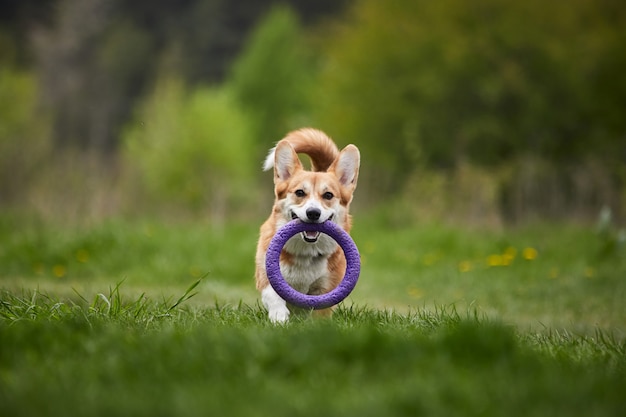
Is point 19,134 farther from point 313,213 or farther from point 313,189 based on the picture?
point 313,213

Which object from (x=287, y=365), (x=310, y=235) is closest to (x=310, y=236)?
(x=310, y=235)

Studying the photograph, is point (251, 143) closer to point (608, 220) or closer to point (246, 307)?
point (608, 220)

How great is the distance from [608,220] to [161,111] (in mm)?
14354

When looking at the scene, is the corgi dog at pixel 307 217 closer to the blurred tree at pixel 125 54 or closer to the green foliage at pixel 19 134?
the green foliage at pixel 19 134

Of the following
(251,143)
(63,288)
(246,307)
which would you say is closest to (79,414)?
(246,307)

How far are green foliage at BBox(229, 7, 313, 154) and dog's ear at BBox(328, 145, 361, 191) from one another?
1818cm

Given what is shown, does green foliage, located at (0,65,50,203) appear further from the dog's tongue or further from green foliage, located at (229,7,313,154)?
the dog's tongue

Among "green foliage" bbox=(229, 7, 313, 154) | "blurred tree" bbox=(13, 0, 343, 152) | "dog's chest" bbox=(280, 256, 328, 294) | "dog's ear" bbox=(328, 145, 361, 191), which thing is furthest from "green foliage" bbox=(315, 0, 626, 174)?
"blurred tree" bbox=(13, 0, 343, 152)

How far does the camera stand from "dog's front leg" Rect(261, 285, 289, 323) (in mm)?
3973

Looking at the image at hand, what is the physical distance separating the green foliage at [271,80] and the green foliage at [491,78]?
762cm

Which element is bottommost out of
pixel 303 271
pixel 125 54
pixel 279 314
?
pixel 279 314

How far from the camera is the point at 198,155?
17.2 metres

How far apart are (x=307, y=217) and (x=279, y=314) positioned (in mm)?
597

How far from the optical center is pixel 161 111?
20.2 m
